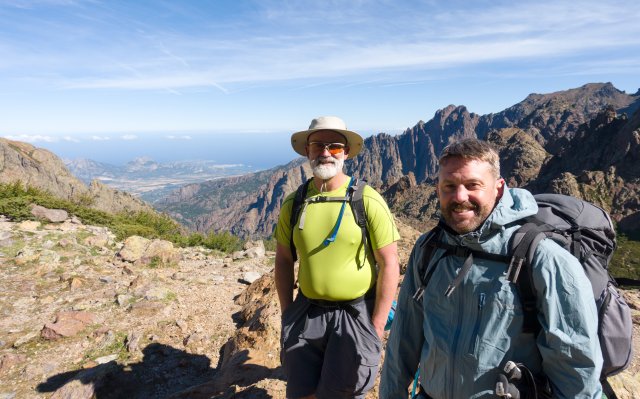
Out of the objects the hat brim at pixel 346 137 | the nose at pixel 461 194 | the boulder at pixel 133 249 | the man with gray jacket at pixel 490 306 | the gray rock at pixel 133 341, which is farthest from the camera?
the boulder at pixel 133 249

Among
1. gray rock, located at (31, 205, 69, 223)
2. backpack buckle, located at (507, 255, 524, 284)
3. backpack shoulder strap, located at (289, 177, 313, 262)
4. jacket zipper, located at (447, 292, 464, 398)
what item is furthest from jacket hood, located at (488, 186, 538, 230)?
gray rock, located at (31, 205, 69, 223)

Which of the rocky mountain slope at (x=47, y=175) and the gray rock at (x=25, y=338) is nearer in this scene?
the gray rock at (x=25, y=338)

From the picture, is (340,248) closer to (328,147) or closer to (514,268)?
(328,147)

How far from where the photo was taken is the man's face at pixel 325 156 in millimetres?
3654

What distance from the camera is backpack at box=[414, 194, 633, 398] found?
6.77 ft

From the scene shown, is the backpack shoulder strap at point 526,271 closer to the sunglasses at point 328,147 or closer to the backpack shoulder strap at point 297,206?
the sunglasses at point 328,147

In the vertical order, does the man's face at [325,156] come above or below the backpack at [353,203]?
above

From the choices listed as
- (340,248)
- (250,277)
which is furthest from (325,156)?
(250,277)

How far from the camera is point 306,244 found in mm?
3619

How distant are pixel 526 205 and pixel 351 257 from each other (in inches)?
67.7

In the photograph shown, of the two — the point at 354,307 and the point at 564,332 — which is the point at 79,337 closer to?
Answer: the point at 354,307

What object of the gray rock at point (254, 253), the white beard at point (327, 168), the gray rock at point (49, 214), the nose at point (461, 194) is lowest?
the gray rock at point (254, 253)

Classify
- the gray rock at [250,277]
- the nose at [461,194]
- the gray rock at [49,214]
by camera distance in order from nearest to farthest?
the nose at [461,194]
the gray rock at [250,277]
the gray rock at [49,214]

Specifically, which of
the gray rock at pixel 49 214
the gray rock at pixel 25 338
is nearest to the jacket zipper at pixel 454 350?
the gray rock at pixel 25 338
